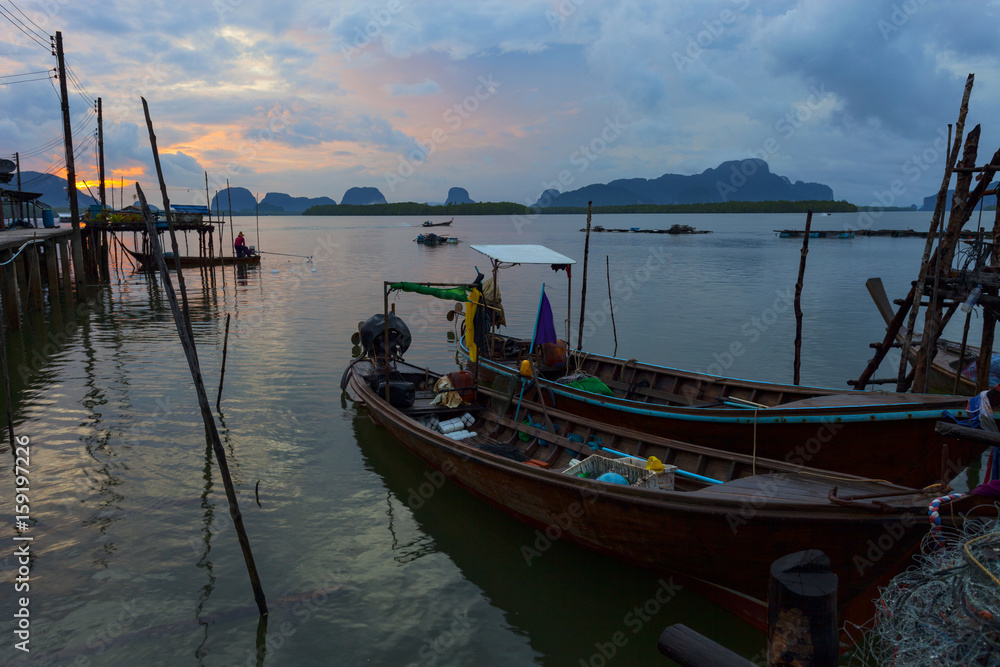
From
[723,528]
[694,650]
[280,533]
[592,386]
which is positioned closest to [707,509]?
[723,528]

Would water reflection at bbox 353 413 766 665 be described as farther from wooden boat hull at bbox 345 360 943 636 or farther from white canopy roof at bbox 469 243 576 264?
white canopy roof at bbox 469 243 576 264

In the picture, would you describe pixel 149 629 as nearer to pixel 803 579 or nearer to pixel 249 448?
pixel 249 448

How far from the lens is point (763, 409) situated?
307 inches

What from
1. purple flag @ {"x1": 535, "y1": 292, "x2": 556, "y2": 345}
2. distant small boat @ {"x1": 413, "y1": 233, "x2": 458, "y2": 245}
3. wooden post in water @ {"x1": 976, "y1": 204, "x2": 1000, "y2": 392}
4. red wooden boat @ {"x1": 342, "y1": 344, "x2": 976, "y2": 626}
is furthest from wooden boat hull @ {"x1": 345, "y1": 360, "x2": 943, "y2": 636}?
distant small boat @ {"x1": 413, "y1": 233, "x2": 458, "y2": 245}

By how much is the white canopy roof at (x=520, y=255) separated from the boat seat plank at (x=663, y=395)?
106 inches

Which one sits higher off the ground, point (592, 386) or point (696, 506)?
point (696, 506)

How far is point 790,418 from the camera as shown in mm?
7496

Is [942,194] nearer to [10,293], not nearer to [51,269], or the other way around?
[10,293]

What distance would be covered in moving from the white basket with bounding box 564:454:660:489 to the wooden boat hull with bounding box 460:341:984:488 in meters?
1.36

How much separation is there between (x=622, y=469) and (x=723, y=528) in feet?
6.30

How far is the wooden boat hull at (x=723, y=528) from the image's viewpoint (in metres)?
5.00

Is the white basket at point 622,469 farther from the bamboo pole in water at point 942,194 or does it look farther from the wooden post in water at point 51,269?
the wooden post in water at point 51,269

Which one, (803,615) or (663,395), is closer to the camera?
(803,615)

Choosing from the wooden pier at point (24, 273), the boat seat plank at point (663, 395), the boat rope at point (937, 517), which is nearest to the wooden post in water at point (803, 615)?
the boat rope at point (937, 517)
